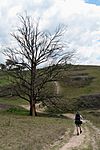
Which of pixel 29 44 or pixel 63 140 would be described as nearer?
pixel 63 140

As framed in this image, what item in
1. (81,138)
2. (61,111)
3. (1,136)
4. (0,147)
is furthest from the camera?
(61,111)

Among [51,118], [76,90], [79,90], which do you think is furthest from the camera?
[76,90]

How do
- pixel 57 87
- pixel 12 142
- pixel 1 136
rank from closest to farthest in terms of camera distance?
pixel 12 142
pixel 1 136
pixel 57 87

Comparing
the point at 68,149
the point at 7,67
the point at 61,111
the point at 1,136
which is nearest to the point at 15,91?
the point at 7,67

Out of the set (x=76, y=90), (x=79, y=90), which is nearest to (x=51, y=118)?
(x=79, y=90)

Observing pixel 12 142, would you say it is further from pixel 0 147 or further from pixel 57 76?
pixel 57 76

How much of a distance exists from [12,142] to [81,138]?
657 cm

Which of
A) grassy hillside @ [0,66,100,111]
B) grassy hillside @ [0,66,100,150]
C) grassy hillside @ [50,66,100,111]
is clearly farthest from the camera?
grassy hillside @ [50,66,100,111]

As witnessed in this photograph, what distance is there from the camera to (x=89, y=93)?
7475 cm

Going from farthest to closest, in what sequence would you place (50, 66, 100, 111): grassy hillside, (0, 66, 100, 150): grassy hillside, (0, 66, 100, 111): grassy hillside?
(50, 66, 100, 111): grassy hillside → (0, 66, 100, 111): grassy hillside → (0, 66, 100, 150): grassy hillside

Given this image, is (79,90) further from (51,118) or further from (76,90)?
(51,118)

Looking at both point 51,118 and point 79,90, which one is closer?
point 51,118

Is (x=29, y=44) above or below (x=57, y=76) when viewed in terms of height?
above

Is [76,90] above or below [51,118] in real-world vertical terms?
above
